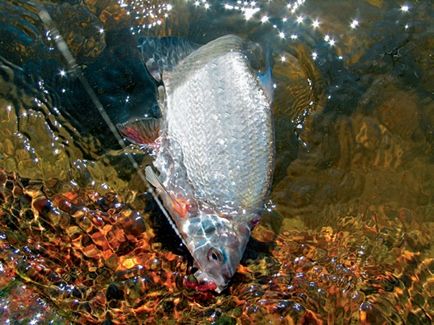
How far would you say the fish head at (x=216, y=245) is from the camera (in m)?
3.25

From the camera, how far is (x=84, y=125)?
13.1ft

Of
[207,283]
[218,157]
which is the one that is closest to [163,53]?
[218,157]

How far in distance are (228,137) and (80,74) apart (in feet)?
4.60

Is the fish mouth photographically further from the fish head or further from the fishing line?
the fishing line

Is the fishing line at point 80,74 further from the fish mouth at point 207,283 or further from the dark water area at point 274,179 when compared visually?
the fish mouth at point 207,283

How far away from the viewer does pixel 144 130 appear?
3613 mm

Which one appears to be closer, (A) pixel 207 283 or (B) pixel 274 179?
(A) pixel 207 283

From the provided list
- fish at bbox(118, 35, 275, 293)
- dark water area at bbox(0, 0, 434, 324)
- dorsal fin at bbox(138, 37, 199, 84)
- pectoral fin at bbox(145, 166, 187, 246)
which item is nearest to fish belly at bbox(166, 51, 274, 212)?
fish at bbox(118, 35, 275, 293)

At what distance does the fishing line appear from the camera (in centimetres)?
395

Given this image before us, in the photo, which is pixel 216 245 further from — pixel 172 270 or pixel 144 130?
pixel 144 130

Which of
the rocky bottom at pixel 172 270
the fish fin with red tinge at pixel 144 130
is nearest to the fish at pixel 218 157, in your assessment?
the fish fin with red tinge at pixel 144 130

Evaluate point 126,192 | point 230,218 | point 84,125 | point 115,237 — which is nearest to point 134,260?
point 115,237

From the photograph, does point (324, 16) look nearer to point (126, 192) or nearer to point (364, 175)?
point (364, 175)

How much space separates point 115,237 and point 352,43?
235cm
